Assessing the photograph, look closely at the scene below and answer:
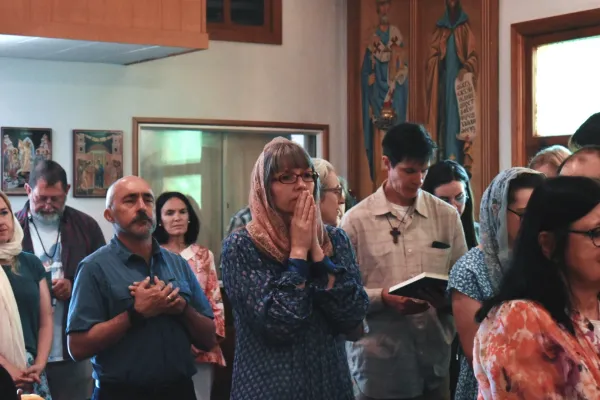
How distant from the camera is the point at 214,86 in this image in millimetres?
6750

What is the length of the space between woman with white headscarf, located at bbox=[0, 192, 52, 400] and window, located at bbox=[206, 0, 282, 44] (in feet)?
10.8

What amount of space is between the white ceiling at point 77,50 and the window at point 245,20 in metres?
0.77

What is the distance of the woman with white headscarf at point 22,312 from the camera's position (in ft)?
11.5

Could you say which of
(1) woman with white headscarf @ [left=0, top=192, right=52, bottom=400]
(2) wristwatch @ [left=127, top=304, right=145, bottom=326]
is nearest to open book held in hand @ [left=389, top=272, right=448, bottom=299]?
(2) wristwatch @ [left=127, top=304, right=145, bottom=326]

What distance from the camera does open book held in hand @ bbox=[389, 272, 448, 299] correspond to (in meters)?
2.82

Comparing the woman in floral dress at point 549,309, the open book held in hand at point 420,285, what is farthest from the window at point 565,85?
the woman in floral dress at point 549,309

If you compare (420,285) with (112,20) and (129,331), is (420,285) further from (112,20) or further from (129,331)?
(112,20)

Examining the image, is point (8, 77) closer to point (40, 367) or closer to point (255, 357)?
point (40, 367)

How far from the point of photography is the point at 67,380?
15.4 feet

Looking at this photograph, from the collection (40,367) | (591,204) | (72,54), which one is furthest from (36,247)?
(591,204)

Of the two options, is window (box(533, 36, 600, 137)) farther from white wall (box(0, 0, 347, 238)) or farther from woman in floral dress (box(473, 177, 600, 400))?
woman in floral dress (box(473, 177, 600, 400))

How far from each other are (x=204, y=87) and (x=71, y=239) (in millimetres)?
2255

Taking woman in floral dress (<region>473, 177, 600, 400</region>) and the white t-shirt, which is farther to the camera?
the white t-shirt

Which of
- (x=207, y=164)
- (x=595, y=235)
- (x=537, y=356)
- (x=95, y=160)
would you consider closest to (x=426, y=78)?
(x=207, y=164)
